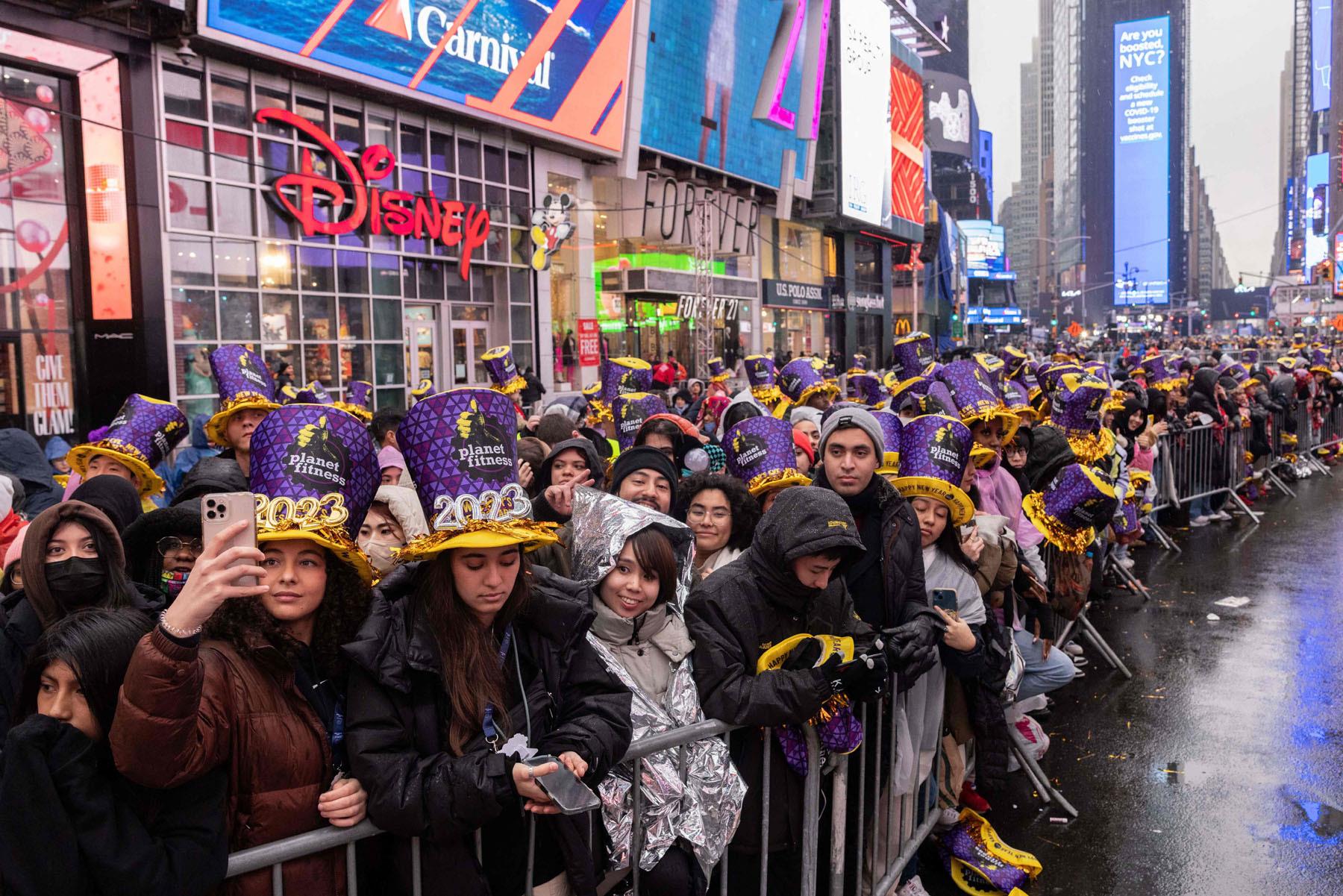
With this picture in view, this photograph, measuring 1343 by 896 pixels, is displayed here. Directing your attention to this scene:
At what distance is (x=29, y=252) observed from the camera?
14.2m

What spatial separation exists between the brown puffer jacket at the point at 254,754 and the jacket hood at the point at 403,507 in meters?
1.87

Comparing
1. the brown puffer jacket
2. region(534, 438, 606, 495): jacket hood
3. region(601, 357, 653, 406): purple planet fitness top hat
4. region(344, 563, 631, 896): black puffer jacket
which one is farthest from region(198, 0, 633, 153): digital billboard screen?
the brown puffer jacket

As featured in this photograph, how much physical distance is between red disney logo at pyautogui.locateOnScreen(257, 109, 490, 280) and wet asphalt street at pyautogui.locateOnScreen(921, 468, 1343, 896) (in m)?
15.6

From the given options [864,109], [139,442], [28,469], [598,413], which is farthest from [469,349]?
[864,109]

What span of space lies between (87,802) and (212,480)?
2.83 meters

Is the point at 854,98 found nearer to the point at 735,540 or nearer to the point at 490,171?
the point at 490,171

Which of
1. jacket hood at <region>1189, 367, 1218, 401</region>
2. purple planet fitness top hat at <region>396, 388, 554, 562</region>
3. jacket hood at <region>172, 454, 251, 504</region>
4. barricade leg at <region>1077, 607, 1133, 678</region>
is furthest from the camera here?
jacket hood at <region>1189, 367, 1218, 401</region>

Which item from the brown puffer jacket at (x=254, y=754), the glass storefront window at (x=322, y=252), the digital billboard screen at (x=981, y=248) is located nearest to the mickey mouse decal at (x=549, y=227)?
the glass storefront window at (x=322, y=252)

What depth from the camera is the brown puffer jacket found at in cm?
230

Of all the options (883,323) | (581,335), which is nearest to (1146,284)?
(883,323)

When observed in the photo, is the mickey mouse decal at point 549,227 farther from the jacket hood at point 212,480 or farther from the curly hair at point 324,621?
the curly hair at point 324,621

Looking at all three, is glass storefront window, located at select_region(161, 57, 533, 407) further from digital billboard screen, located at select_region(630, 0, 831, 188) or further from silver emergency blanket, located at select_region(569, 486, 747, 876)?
silver emergency blanket, located at select_region(569, 486, 747, 876)

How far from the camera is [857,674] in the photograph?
3.54 meters

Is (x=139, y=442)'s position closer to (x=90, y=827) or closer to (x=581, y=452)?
(x=581, y=452)
